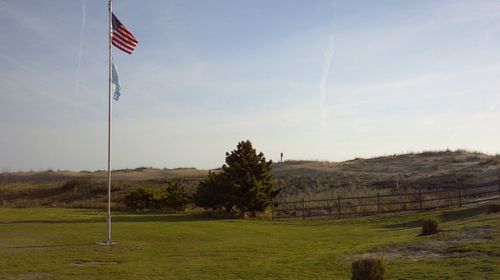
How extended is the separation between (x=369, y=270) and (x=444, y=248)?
7.39 m

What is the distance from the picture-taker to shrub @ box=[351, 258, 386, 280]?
9375mm

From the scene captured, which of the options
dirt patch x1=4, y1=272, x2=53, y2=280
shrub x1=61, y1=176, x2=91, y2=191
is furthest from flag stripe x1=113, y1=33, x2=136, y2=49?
shrub x1=61, y1=176, x2=91, y2=191

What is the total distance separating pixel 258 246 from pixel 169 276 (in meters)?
6.93

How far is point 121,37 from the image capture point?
72.0 feet

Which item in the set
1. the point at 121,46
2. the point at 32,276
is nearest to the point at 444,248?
the point at 32,276

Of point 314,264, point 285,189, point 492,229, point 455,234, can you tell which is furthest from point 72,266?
point 285,189

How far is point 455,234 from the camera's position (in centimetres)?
1802

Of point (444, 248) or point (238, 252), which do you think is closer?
point (444, 248)

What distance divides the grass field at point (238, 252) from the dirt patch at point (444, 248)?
29 mm

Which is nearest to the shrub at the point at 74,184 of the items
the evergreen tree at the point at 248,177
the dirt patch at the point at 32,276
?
the evergreen tree at the point at 248,177

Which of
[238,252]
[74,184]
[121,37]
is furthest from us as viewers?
[74,184]

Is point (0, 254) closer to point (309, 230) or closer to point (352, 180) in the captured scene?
point (309, 230)

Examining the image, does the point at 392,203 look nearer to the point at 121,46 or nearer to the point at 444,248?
the point at 444,248

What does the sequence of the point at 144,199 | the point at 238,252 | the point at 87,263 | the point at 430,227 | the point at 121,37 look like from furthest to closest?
1. the point at 144,199
2. the point at 121,37
3. the point at 430,227
4. the point at 238,252
5. the point at 87,263
